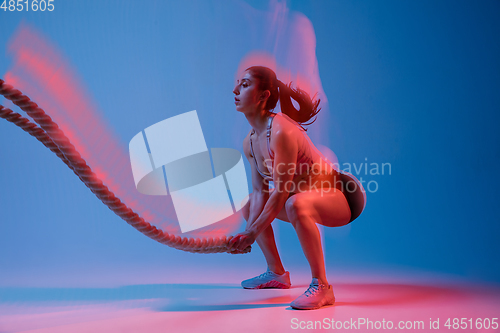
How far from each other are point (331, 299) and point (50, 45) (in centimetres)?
138

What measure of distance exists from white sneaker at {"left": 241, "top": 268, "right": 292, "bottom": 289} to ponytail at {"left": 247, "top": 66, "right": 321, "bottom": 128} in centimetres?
75

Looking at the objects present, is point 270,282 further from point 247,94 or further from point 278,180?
point 247,94

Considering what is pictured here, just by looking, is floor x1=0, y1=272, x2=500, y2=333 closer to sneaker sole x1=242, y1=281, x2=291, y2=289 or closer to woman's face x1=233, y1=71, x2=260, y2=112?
sneaker sole x1=242, y1=281, x2=291, y2=289

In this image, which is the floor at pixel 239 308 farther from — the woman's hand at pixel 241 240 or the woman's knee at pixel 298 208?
the woman's knee at pixel 298 208

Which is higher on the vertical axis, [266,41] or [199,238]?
[266,41]

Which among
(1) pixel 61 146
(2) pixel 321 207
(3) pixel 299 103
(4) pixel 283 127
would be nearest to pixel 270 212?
(2) pixel 321 207

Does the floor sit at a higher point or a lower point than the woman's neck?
lower

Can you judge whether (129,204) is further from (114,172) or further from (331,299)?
(331,299)

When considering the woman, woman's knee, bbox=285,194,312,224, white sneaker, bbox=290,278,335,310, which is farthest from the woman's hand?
white sneaker, bbox=290,278,335,310

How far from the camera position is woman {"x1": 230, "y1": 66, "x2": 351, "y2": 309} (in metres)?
1.73

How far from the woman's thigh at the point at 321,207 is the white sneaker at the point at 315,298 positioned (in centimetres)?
27

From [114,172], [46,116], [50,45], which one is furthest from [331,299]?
[50,45]

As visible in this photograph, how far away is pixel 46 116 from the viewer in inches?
56.1

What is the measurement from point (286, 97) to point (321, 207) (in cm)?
55
